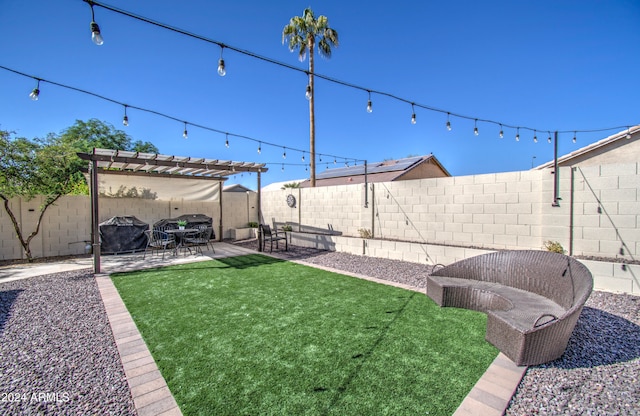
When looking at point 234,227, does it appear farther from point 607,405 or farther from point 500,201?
point 607,405

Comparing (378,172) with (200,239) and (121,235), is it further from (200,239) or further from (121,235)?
(121,235)

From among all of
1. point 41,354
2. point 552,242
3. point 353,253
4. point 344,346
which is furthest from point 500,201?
point 41,354

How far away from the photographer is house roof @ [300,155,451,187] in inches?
595

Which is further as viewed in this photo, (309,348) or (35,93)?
(35,93)

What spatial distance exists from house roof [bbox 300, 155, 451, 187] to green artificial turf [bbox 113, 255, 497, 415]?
1048cm

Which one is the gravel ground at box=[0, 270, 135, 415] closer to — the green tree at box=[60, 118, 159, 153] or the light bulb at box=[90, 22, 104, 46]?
the light bulb at box=[90, 22, 104, 46]

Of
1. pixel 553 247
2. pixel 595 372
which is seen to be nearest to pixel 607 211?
pixel 553 247

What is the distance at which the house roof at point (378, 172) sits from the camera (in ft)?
49.5

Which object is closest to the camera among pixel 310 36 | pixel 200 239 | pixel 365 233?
pixel 365 233

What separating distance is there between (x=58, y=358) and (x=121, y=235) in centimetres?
623

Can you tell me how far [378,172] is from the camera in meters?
16.1

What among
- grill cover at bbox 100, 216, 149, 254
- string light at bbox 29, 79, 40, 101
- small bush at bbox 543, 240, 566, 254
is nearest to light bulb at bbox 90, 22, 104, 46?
string light at bbox 29, 79, 40, 101

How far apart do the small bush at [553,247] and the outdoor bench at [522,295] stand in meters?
1.67

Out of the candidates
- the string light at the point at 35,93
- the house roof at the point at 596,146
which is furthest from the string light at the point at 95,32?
the house roof at the point at 596,146
